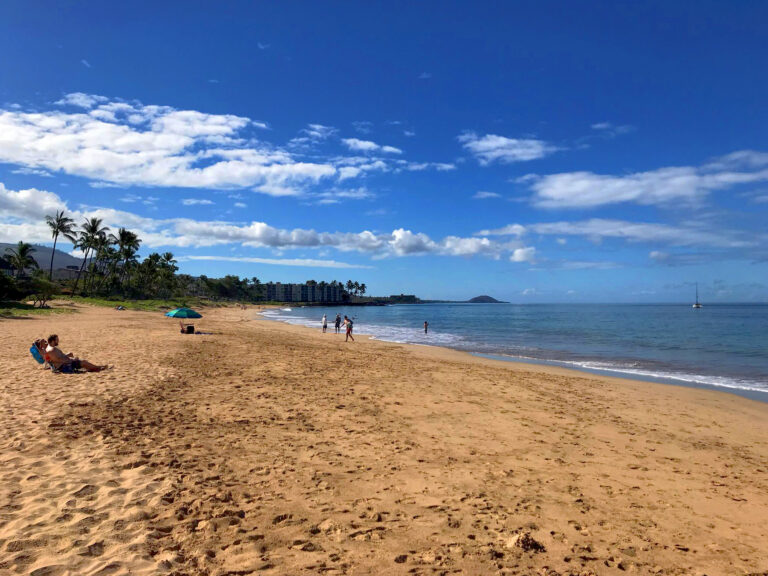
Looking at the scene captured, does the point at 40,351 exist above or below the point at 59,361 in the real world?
above

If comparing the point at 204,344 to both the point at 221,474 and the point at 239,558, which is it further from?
the point at 239,558

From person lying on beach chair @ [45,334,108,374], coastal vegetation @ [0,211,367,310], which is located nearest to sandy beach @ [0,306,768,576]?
person lying on beach chair @ [45,334,108,374]

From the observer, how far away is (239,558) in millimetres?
3803

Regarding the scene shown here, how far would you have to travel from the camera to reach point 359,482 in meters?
→ 5.57

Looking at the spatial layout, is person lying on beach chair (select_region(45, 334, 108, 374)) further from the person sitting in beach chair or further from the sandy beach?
the person sitting in beach chair

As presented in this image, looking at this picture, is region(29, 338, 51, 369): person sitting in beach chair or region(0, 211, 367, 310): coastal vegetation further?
region(0, 211, 367, 310): coastal vegetation

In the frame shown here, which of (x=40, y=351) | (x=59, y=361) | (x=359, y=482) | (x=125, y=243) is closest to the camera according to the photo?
(x=359, y=482)

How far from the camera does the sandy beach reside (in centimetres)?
396

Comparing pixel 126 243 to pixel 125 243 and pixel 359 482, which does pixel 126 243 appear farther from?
pixel 359 482

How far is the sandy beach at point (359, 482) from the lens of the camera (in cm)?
396

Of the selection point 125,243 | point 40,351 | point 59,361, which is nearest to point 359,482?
point 59,361

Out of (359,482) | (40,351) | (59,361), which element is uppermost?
(40,351)

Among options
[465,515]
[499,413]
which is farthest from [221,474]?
[499,413]

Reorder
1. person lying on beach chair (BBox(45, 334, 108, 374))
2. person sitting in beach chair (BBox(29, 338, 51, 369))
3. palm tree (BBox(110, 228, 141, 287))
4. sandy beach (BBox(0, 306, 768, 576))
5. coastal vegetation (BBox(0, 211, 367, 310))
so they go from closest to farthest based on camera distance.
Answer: sandy beach (BBox(0, 306, 768, 576)) → person lying on beach chair (BBox(45, 334, 108, 374)) → person sitting in beach chair (BBox(29, 338, 51, 369)) → coastal vegetation (BBox(0, 211, 367, 310)) → palm tree (BBox(110, 228, 141, 287))
